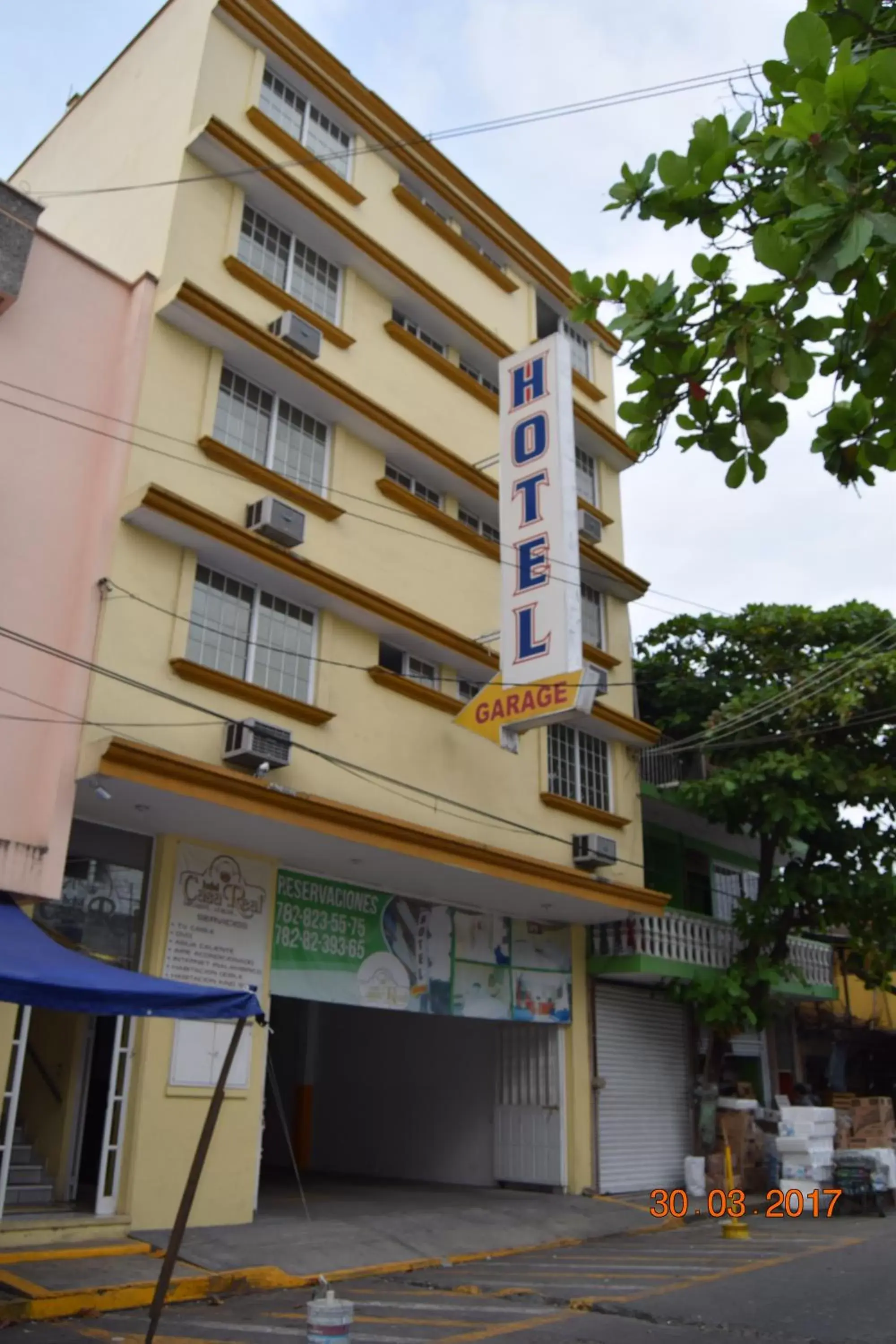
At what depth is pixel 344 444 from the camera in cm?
1535

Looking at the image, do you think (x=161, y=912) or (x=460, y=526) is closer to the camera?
(x=161, y=912)

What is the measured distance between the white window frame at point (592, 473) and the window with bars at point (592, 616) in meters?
1.94

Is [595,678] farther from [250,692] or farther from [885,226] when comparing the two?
[885,226]

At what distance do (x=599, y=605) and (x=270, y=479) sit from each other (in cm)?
807

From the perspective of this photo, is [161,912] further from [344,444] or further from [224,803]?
[344,444]

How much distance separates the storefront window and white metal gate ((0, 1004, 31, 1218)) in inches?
36.8

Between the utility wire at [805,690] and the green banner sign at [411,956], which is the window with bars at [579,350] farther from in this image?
the green banner sign at [411,956]

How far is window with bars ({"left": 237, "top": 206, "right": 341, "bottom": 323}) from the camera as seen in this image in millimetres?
15094

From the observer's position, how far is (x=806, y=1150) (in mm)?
17094

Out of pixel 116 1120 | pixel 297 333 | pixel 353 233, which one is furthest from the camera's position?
pixel 353 233

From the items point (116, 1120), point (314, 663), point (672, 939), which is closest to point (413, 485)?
point (314, 663)

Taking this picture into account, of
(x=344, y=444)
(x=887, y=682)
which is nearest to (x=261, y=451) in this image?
(x=344, y=444)

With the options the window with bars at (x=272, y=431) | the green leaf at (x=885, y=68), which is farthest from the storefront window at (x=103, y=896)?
the green leaf at (x=885, y=68)

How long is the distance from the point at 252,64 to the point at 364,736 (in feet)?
32.5
